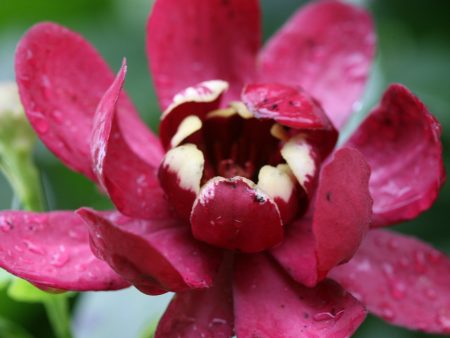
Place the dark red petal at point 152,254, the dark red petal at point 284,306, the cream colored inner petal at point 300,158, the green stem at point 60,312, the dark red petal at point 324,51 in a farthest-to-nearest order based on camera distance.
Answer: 1. the dark red petal at point 324,51
2. the green stem at point 60,312
3. the cream colored inner petal at point 300,158
4. the dark red petal at point 284,306
5. the dark red petal at point 152,254

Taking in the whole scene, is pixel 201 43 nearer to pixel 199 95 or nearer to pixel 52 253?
pixel 199 95

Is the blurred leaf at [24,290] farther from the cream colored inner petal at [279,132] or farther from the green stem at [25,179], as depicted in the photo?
the cream colored inner petal at [279,132]

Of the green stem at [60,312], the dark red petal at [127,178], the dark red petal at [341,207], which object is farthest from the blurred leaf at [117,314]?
the dark red petal at [341,207]

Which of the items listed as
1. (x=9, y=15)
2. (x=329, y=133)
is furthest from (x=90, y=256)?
(x=9, y=15)

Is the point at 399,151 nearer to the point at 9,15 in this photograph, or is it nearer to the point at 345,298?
the point at 345,298

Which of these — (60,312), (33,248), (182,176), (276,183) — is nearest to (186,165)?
(182,176)

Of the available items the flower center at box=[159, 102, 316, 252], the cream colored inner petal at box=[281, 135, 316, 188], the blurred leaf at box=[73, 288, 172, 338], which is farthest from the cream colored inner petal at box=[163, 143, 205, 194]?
the blurred leaf at box=[73, 288, 172, 338]
